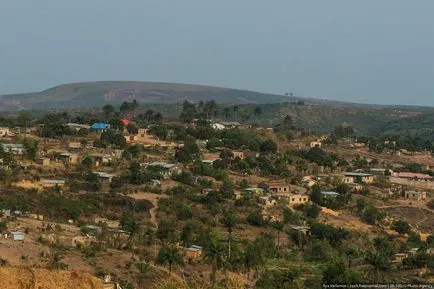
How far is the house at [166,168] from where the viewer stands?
155 feet

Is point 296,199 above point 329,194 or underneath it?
underneath

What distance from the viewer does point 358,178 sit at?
53812mm

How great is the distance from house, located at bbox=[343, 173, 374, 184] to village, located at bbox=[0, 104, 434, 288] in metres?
0.09

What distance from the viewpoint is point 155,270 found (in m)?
28.2

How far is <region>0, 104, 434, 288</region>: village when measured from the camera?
30172 millimetres

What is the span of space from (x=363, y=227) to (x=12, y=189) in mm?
20934

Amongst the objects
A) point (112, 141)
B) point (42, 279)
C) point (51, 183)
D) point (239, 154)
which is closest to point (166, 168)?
point (51, 183)

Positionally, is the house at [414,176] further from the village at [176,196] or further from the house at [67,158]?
the house at [67,158]

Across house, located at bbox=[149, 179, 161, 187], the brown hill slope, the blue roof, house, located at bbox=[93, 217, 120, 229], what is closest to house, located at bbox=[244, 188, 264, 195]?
house, located at bbox=[149, 179, 161, 187]

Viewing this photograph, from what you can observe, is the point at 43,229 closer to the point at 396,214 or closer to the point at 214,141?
the point at 396,214

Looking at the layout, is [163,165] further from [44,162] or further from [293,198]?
[293,198]

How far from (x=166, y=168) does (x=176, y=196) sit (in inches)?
217

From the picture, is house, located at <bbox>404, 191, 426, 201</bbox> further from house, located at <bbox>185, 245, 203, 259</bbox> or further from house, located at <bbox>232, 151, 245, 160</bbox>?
house, located at <bbox>185, 245, 203, 259</bbox>

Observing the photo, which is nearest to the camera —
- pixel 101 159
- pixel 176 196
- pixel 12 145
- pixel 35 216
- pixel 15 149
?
pixel 35 216
